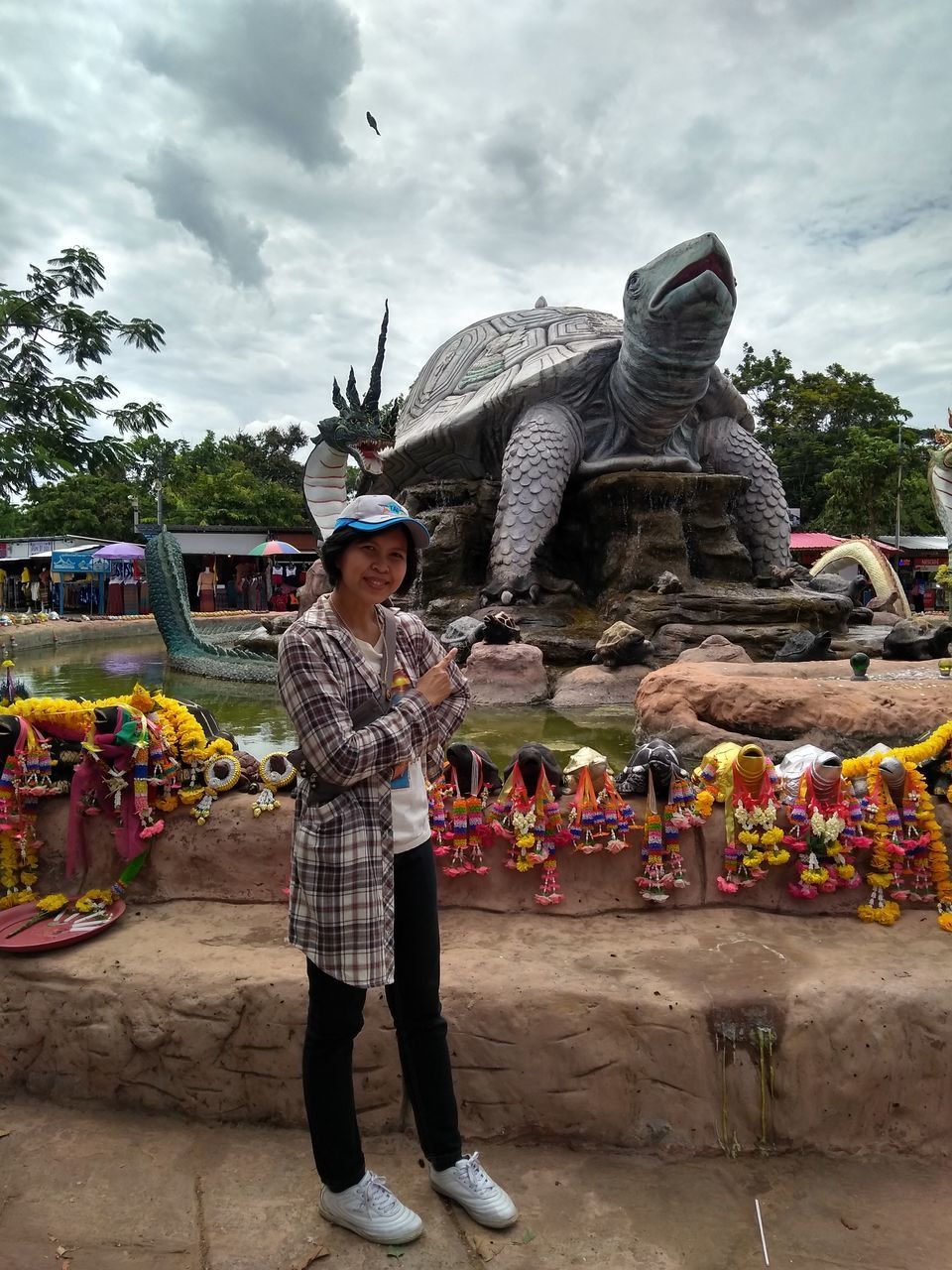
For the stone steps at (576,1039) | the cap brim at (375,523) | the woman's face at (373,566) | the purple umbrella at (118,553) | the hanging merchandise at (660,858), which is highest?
the purple umbrella at (118,553)

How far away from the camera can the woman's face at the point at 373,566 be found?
1277mm

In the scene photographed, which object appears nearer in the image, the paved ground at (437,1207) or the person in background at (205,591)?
the paved ground at (437,1207)

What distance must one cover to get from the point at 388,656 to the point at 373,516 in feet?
0.80

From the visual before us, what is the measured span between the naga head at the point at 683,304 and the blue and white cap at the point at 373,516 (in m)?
6.34

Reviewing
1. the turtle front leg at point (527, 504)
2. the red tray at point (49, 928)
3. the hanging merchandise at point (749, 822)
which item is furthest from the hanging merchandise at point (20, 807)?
the turtle front leg at point (527, 504)

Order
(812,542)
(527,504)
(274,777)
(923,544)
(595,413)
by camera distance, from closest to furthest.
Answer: (274,777) < (527,504) < (595,413) < (812,542) < (923,544)

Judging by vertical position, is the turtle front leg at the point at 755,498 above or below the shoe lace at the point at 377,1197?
above

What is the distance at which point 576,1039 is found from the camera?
155 centimetres

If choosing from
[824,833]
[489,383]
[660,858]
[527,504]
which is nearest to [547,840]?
[660,858]

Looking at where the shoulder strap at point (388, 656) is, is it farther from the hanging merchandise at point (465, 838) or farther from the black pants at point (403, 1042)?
the hanging merchandise at point (465, 838)

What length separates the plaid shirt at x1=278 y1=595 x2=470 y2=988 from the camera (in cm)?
116

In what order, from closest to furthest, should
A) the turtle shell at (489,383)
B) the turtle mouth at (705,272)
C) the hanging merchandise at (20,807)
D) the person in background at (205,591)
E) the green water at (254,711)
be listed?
the hanging merchandise at (20,807) < the green water at (254,711) < the turtle mouth at (705,272) < the turtle shell at (489,383) < the person in background at (205,591)

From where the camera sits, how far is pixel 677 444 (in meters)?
8.48

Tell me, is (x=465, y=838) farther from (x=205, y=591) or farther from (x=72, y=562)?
(x=205, y=591)
